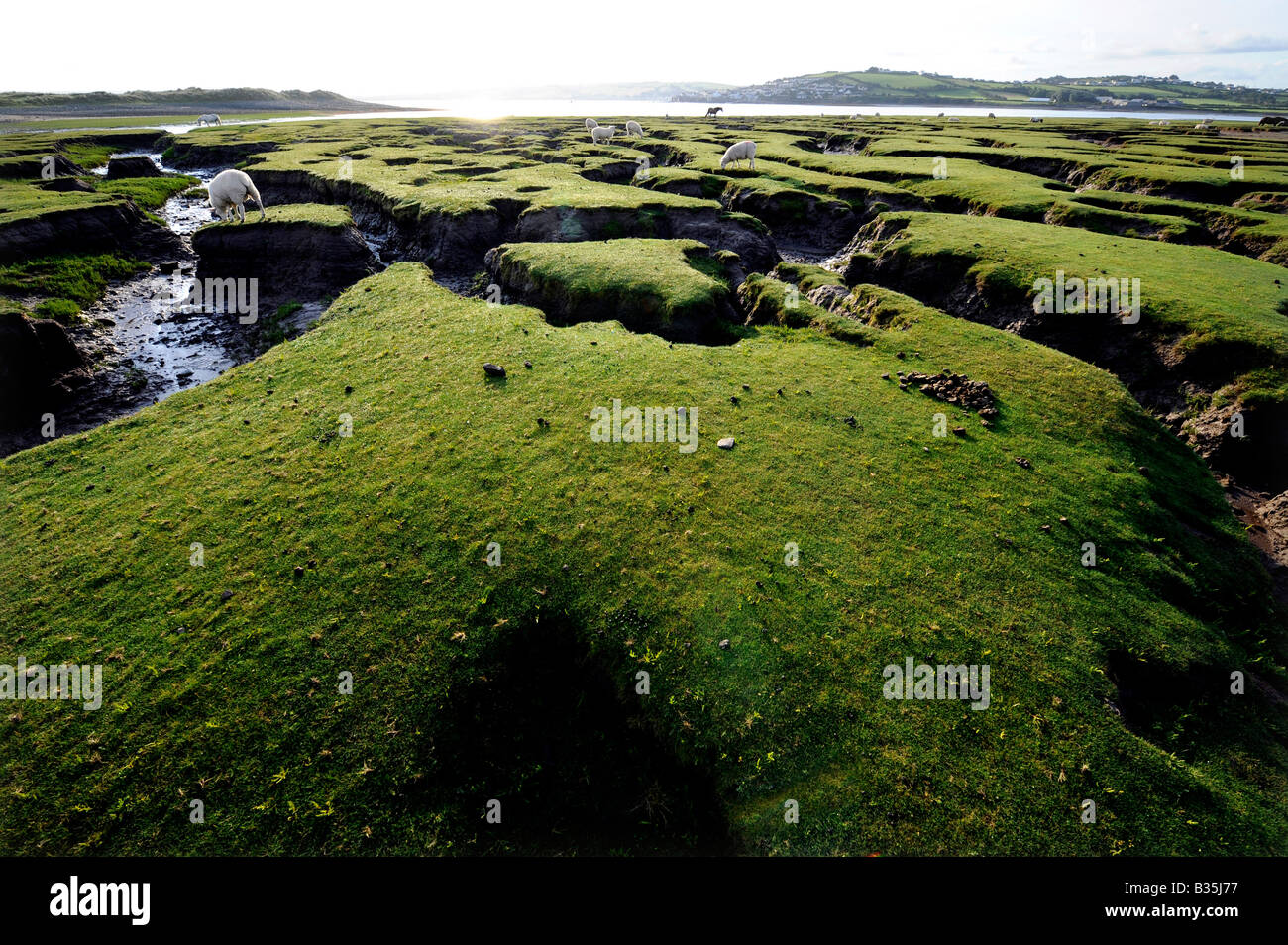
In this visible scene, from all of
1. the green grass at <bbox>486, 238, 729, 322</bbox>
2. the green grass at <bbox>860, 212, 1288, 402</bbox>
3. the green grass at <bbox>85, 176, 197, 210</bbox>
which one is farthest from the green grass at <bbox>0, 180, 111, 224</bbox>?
the green grass at <bbox>860, 212, 1288, 402</bbox>

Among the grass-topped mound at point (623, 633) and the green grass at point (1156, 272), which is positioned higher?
the green grass at point (1156, 272)

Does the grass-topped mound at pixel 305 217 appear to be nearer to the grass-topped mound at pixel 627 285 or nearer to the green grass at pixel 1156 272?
the grass-topped mound at pixel 627 285

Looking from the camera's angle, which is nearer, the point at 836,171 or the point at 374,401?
the point at 374,401

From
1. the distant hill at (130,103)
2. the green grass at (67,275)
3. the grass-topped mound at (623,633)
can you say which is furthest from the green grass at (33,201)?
the distant hill at (130,103)

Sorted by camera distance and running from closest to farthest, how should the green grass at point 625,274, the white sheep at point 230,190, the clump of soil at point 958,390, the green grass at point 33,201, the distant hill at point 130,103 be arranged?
Result: the clump of soil at point 958,390 → the green grass at point 625,274 → the green grass at point 33,201 → the white sheep at point 230,190 → the distant hill at point 130,103

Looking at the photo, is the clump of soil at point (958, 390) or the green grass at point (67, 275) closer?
the clump of soil at point (958, 390)

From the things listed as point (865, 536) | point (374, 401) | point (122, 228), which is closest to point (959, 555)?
point (865, 536)

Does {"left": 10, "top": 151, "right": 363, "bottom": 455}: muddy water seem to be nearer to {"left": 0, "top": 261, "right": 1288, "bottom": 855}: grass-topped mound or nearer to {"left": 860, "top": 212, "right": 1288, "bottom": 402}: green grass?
{"left": 0, "top": 261, "right": 1288, "bottom": 855}: grass-topped mound

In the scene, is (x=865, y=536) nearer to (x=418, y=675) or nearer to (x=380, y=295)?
(x=418, y=675)

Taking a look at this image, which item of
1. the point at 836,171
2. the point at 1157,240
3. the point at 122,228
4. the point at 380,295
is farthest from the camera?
the point at 836,171
